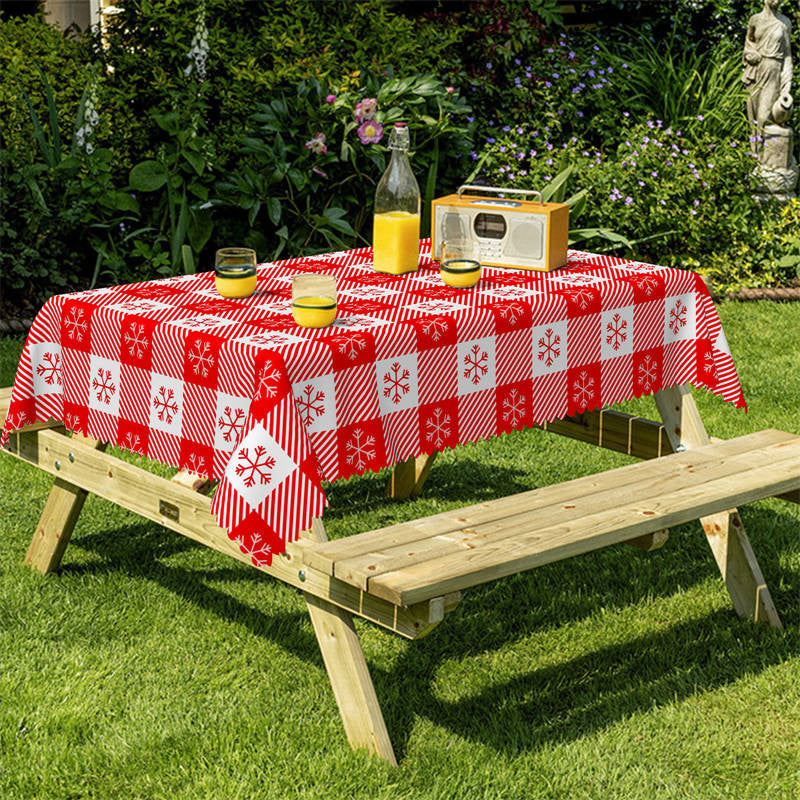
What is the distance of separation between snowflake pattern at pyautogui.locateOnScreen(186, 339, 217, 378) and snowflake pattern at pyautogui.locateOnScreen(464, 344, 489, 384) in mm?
675

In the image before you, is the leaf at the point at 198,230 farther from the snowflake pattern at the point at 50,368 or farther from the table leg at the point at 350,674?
the table leg at the point at 350,674

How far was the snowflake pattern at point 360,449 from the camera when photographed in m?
3.24

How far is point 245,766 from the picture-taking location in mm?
3088

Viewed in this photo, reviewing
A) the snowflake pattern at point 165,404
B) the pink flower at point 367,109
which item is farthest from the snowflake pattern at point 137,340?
the pink flower at point 367,109

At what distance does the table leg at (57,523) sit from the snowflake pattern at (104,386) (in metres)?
0.41

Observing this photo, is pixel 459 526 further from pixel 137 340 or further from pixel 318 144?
pixel 318 144

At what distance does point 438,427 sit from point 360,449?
29 centimetres

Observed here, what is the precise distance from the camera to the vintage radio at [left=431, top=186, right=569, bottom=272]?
3.88m

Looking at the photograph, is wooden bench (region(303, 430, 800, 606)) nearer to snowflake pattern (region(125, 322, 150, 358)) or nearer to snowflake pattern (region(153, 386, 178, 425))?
snowflake pattern (region(153, 386, 178, 425))

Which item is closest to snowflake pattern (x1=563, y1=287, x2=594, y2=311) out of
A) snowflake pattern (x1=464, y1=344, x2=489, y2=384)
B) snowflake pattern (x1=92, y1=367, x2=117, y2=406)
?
snowflake pattern (x1=464, y1=344, x2=489, y2=384)

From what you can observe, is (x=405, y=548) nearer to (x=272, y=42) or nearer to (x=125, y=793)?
(x=125, y=793)

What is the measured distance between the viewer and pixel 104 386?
11.8 feet

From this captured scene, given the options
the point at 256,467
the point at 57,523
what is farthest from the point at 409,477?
the point at 256,467

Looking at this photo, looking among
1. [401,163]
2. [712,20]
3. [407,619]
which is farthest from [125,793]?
[712,20]
